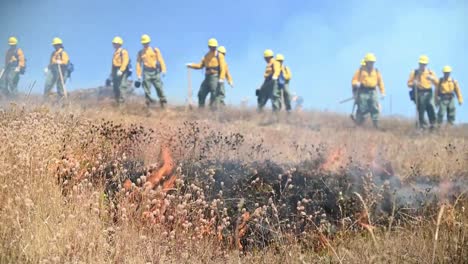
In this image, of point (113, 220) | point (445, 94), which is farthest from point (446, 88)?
point (113, 220)

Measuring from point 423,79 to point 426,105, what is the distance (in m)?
0.74

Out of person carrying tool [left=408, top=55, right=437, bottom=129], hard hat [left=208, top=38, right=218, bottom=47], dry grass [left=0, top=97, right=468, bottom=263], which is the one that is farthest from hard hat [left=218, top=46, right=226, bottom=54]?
dry grass [left=0, top=97, right=468, bottom=263]

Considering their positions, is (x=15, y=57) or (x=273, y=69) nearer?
→ (x=15, y=57)

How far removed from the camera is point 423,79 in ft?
49.3

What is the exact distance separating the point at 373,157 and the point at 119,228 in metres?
5.67

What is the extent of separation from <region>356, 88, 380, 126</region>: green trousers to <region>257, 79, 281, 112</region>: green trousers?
2326 millimetres

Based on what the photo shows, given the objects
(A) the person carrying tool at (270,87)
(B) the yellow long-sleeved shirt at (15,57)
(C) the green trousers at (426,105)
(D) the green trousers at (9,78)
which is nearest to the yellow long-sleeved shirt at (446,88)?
(C) the green trousers at (426,105)

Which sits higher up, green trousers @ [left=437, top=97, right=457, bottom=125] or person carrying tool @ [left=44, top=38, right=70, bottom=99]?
person carrying tool @ [left=44, top=38, right=70, bottom=99]

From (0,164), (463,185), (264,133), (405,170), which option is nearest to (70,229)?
(0,164)

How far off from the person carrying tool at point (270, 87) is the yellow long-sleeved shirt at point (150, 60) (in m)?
3.01

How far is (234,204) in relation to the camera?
5098mm

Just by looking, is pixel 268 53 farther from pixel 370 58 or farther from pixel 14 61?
pixel 14 61

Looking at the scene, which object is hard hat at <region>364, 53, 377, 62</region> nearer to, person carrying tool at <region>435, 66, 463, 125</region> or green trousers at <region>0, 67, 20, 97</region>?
person carrying tool at <region>435, 66, 463, 125</region>

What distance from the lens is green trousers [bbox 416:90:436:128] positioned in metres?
14.9
